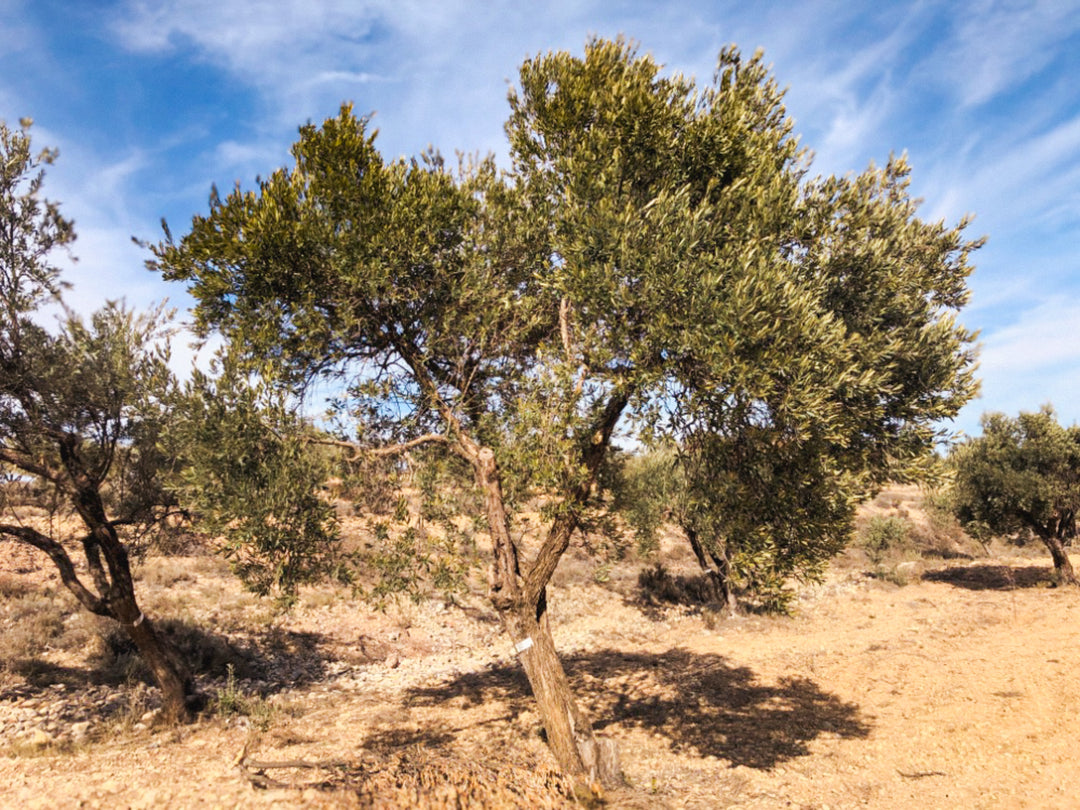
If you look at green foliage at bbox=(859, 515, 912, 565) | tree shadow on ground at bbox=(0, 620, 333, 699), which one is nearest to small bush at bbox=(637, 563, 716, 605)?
green foliage at bbox=(859, 515, 912, 565)

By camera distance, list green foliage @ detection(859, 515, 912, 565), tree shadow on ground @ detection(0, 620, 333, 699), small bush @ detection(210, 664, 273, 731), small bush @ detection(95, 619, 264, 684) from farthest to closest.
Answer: green foliage @ detection(859, 515, 912, 565)
small bush @ detection(95, 619, 264, 684)
tree shadow on ground @ detection(0, 620, 333, 699)
small bush @ detection(210, 664, 273, 731)

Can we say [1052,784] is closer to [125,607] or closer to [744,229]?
[744,229]

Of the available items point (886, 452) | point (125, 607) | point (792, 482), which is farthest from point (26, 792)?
point (886, 452)

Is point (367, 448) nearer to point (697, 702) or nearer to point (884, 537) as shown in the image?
point (697, 702)

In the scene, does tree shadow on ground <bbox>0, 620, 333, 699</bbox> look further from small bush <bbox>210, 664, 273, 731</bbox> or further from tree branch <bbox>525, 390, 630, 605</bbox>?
tree branch <bbox>525, 390, 630, 605</bbox>

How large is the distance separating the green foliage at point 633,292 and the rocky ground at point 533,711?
3.70 metres

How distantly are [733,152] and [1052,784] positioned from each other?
11.8m

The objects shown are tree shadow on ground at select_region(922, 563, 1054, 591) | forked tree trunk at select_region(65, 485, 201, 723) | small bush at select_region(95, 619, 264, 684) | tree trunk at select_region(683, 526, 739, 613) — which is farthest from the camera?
tree shadow on ground at select_region(922, 563, 1054, 591)

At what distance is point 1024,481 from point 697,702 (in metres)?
22.9

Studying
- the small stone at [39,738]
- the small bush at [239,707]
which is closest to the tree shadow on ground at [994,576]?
the small bush at [239,707]

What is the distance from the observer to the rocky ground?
9391 mm

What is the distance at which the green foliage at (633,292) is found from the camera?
28.9ft

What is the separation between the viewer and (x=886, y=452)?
1019cm

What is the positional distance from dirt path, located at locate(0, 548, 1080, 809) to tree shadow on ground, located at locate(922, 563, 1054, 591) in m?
6.50
